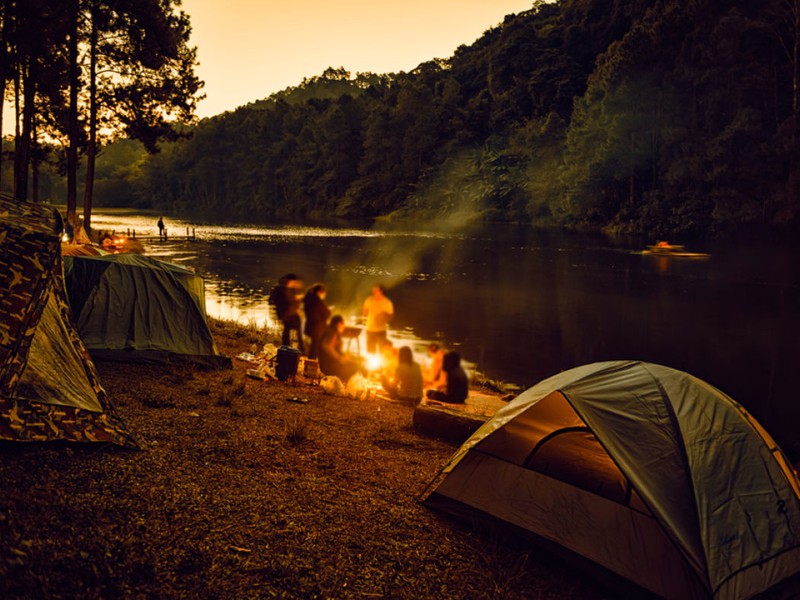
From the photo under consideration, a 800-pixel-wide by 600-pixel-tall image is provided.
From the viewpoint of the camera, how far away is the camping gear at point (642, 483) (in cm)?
507

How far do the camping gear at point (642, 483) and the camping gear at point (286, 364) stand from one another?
617 centimetres

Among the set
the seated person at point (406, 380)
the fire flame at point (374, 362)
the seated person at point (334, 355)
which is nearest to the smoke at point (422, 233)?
the fire flame at point (374, 362)

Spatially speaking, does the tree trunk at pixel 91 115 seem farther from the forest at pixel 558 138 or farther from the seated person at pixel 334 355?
the seated person at pixel 334 355

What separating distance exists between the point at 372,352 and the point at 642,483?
9918 millimetres

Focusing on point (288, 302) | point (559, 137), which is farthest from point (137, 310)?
point (559, 137)

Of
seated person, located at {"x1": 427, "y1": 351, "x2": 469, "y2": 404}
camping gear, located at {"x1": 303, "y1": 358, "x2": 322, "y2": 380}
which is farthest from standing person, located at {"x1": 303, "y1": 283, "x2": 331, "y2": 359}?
seated person, located at {"x1": 427, "y1": 351, "x2": 469, "y2": 404}

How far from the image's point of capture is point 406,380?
12109 millimetres

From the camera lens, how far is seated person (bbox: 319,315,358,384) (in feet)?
40.2

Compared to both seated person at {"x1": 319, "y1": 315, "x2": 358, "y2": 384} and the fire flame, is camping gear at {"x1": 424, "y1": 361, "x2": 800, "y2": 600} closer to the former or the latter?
seated person at {"x1": 319, "y1": 315, "x2": 358, "y2": 384}

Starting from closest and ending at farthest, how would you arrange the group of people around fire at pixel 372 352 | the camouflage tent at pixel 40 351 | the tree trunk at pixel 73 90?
the camouflage tent at pixel 40 351 → the group of people around fire at pixel 372 352 → the tree trunk at pixel 73 90

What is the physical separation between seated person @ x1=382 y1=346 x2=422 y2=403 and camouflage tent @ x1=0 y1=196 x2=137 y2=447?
247 inches

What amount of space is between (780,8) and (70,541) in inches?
2648

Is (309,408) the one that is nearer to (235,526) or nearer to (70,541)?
(235,526)

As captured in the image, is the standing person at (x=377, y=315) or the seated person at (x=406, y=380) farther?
the standing person at (x=377, y=315)
